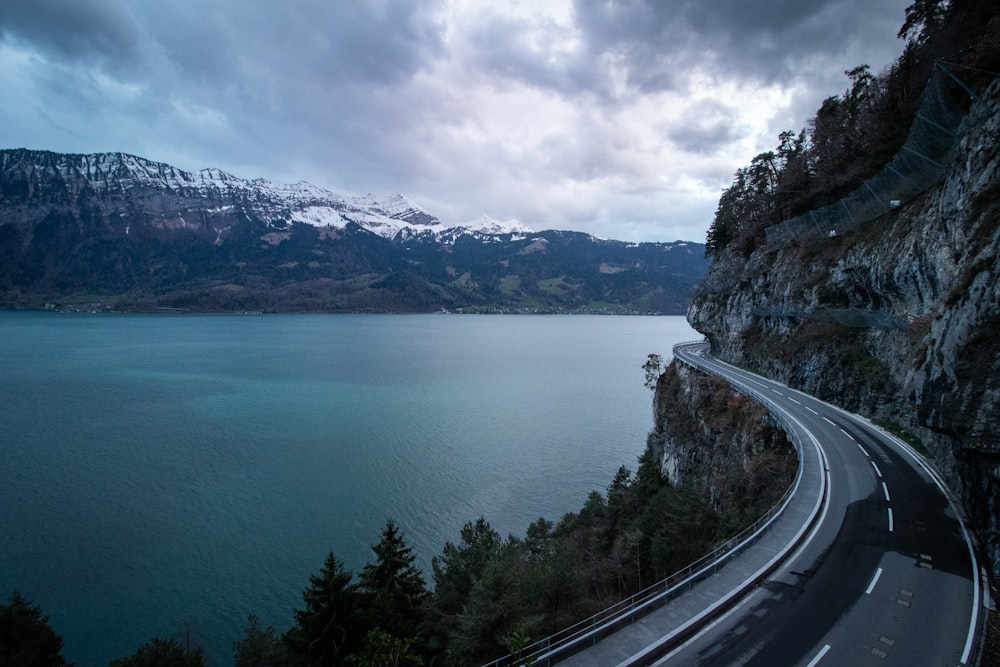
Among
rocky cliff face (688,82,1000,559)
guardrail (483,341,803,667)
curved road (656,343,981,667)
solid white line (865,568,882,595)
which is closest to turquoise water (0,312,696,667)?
guardrail (483,341,803,667)

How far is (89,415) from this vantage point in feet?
212

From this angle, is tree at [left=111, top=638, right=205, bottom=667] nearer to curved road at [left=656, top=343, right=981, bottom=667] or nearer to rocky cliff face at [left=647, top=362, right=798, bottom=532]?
curved road at [left=656, top=343, right=981, bottom=667]

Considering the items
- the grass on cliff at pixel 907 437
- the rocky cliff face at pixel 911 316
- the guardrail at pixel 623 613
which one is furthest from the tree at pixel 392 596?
the grass on cliff at pixel 907 437

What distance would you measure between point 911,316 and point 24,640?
175 feet

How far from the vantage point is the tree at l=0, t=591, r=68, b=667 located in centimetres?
2058

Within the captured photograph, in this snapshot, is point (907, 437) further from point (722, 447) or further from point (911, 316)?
point (722, 447)

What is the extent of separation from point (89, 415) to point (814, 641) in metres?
84.7

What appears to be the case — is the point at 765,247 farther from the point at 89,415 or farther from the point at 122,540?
the point at 89,415

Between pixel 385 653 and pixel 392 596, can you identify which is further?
pixel 392 596

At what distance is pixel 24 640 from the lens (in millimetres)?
21250

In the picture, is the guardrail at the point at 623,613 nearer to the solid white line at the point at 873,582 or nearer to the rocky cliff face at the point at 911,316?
the solid white line at the point at 873,582

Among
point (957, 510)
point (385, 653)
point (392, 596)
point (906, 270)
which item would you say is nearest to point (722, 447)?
point (957, 510)

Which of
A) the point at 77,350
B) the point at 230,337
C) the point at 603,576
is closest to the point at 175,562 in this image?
the point at 603,576

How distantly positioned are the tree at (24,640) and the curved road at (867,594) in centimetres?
2788
